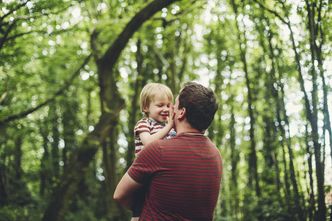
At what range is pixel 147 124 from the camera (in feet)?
10.4

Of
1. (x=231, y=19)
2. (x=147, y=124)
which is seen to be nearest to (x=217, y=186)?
(x=147, y=124)

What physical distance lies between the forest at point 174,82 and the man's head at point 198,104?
302 cm

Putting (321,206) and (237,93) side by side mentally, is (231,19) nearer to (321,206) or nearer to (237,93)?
(237,93)

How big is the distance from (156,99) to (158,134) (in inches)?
19.7

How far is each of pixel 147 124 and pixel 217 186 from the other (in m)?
0.83

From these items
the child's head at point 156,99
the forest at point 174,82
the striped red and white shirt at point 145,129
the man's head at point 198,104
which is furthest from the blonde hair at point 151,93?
the forest at point 174,82

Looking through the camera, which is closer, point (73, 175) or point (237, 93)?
point (73, 175)

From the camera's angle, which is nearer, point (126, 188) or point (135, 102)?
point (126, 188)

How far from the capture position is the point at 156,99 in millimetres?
3254

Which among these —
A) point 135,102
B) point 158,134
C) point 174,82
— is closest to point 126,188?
point 158,134

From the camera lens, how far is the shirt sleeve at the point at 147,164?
241 cm

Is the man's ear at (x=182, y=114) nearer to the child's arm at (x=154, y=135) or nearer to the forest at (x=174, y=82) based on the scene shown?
the child's arm at (x=154, y=135)

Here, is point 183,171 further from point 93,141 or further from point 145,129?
point 93,141

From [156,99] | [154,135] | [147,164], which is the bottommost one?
[147,164]
